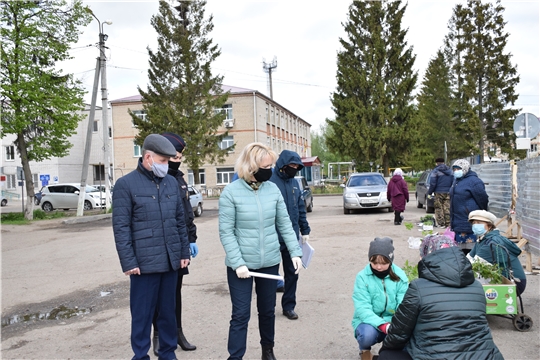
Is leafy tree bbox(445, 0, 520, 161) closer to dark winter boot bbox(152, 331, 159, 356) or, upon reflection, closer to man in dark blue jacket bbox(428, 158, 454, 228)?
man in dark blue jacket bbox(428, 158, 454, 228)

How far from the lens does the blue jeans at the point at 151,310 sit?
3.92 meters

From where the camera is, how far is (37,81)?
20.5 meters

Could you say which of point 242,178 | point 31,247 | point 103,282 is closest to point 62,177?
point 31,247

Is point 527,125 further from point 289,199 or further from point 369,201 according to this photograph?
point 289,199

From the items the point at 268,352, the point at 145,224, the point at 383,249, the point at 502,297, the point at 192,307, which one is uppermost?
the point at 145,224

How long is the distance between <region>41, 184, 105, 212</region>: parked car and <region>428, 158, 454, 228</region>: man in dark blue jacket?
2128cm

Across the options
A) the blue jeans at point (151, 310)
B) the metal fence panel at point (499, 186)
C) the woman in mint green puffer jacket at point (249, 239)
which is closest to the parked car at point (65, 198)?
the metal fence panel at point (499, 186)

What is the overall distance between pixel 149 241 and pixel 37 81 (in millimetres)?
19613

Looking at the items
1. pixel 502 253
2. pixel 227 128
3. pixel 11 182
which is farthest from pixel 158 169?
pixel 11 182

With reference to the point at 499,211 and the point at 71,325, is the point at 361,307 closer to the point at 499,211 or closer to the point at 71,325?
the point at 71,325

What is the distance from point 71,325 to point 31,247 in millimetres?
8801

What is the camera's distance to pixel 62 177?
5288cm

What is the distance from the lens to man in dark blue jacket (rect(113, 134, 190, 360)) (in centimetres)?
384

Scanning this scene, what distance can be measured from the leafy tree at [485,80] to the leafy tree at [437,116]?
9.85ft
